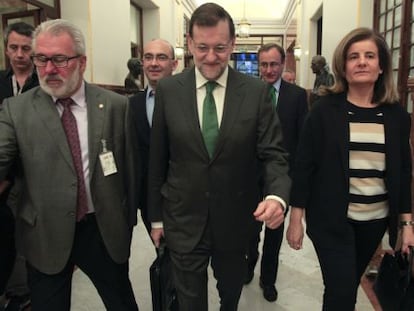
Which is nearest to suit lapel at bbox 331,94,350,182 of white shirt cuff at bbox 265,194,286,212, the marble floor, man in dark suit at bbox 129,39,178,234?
white shirt cuff at bbox 265,194,286,212

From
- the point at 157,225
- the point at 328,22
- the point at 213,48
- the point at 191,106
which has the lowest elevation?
the point at 157,225

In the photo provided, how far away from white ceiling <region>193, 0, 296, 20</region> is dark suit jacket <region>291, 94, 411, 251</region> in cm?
1689

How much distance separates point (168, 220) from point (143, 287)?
149 cm

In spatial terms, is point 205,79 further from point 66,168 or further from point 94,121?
point 66,168

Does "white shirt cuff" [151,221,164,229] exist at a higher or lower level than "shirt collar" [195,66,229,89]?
lower

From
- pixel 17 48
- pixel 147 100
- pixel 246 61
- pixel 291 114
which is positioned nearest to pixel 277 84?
pixel 291 114

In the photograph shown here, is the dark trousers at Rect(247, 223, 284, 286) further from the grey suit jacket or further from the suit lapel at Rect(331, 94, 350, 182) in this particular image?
the grey suit jacket

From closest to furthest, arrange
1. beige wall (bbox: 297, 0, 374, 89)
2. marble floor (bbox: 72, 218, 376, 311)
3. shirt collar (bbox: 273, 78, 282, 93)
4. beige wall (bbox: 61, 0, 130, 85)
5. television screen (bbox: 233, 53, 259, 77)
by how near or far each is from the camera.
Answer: marble floor (bbox: 72, 218, 376, 311) → shirt collar (bbox: 273, 78, 282, 93) → beige wall (bbox: 61, 0, 130, 85) → beige wall (bbox: 297, 0, 374, 89) → television screen (bbox: 233, 53, 259, 77)

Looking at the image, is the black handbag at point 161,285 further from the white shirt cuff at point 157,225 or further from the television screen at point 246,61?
the television screen at point 246,61

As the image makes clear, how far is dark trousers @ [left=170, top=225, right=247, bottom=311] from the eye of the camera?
5.81 feet

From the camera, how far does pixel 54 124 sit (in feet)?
5.19

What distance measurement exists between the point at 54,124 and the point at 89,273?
712 mm

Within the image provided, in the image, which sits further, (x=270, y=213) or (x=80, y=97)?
(x=80, y=97)

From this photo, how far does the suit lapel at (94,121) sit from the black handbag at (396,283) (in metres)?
1.38
